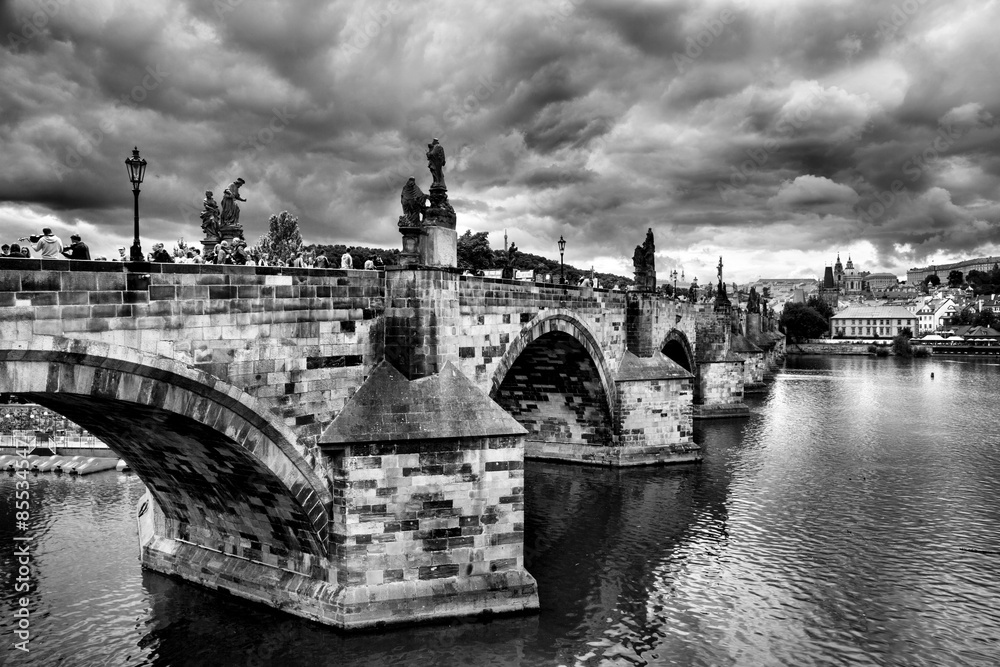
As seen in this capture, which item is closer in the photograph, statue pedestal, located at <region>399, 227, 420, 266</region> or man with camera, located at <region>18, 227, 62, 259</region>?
man with camera, located at <region>18, 227, 62, 259</region>

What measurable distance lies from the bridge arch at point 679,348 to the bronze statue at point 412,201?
69.6ft

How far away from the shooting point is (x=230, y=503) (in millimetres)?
14078

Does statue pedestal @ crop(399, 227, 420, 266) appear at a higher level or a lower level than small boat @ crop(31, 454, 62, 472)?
higher

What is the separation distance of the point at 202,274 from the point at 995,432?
39.5 m

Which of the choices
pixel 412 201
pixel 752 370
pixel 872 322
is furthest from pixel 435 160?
pixel 872 322

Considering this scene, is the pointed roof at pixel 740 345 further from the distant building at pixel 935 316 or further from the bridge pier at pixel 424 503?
the distant building at pixel 935 316

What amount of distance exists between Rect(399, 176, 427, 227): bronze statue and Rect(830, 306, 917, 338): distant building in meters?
129

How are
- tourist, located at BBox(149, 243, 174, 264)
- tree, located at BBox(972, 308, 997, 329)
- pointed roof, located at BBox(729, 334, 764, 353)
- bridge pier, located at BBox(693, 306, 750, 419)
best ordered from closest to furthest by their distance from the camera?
tourist, located at BBox(149, 243, 174, 264)
bridge pier, located at BBox(693, 306, 750, 419)
pointed roof, located at BBox(729, 334, 764, 353)
tree, located at BBox(972, 308, 997, 329)

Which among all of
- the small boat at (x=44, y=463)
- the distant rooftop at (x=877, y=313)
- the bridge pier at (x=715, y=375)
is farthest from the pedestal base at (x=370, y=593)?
the distant rooftop at (x=877, y=313)

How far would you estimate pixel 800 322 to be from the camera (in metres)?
120

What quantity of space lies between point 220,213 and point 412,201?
3.96 metres

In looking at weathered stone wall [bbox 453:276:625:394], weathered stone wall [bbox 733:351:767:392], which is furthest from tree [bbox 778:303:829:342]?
weathered stone wall [bbox 453:276:625:394]

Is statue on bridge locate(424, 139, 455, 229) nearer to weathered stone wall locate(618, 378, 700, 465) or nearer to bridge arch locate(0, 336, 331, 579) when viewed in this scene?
bridge arch locate(0, 336, 331, 579)

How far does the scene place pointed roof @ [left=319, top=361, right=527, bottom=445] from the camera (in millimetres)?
13266
